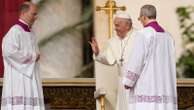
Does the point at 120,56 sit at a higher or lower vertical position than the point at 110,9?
lower

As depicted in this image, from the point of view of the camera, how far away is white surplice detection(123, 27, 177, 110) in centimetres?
1258

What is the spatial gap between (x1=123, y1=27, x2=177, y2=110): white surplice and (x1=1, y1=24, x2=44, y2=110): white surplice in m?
1.34

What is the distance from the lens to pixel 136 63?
12.5 meters

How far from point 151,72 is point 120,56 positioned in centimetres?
160

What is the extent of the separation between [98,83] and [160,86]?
199cm

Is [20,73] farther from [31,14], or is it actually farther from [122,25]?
[122,25]

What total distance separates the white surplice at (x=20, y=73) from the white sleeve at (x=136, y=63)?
1386 millimetres

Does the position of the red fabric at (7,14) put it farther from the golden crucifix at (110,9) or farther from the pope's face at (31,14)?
the pope's face at (31,14)

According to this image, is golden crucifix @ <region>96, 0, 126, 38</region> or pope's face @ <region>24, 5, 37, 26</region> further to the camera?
golden crucifix @ <region>96, 0, 126, 38</region>

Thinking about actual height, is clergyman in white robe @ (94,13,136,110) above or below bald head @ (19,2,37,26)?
below

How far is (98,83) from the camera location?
14.6 metres

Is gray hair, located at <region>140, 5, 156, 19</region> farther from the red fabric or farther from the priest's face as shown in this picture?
the red fabric

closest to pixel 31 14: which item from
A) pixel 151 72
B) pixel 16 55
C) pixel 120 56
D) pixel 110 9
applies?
pixel 16 55

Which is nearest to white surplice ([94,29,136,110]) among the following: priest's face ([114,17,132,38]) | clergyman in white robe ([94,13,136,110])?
clergyman in white robe ([94,13,136,110])
